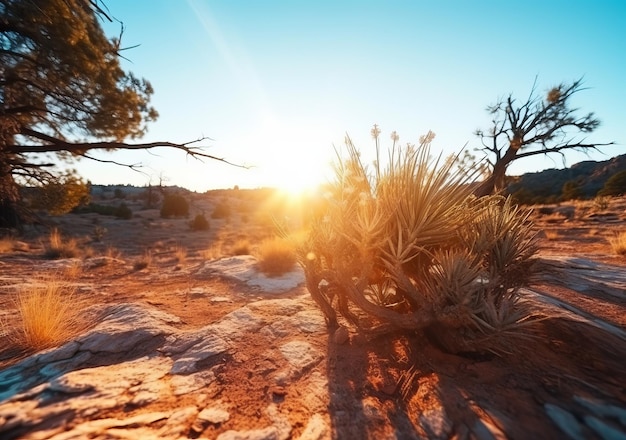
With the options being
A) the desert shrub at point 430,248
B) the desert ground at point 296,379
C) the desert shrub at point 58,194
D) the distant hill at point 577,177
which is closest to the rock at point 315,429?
the desert ground at point 296,379

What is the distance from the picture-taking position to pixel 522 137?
55.6ft

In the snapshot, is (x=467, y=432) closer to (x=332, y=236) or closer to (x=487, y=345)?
Answer: (x=487, y=345)

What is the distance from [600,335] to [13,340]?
6467 millimetres

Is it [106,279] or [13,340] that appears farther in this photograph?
[106,279]

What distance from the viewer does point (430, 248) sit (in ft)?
10.6

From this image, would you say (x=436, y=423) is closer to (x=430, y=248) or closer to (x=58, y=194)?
(x=430, y=248)

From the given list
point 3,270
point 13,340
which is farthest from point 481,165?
point 3,270

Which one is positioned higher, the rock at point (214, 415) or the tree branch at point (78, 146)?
the tree branch at point (78, 146)

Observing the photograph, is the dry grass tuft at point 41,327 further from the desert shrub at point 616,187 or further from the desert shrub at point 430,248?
the desert shrub at point 616,187

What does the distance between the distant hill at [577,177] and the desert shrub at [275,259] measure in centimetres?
5040

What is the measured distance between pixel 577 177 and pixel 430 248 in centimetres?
7632

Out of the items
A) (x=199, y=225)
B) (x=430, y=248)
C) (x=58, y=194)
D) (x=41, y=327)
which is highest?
(x=58, y=194)

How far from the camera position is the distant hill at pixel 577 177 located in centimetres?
4871

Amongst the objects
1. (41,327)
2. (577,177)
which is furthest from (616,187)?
(41,327)
